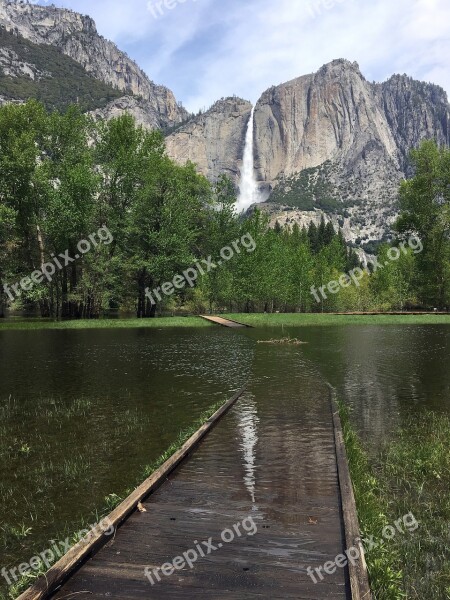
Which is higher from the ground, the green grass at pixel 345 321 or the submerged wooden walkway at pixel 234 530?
the green grass at pixel 345 321

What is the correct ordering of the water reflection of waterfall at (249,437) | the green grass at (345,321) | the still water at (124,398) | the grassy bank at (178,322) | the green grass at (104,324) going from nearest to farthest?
the water reflection of waterfall at (249,437) < the still water at (124,398) < the green grass at (104,324) < the grassy bank at (178,322) < the green grass at (345,321)

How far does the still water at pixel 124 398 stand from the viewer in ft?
26.0

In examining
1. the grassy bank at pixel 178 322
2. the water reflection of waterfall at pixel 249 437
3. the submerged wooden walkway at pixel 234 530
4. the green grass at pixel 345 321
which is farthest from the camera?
the green grass at pixel 345 321

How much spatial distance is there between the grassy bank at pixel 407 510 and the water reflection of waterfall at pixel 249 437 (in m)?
1.85

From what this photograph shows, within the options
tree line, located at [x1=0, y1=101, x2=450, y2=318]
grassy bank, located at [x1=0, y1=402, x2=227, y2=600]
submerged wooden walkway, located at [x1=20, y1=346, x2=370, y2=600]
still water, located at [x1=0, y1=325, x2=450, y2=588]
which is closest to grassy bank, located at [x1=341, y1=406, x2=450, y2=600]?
submerged wooden walkway, located at [x1=20, y1=346, x2=370, y2=600]

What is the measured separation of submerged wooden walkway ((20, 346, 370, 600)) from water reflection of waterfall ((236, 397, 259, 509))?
5 centimetres

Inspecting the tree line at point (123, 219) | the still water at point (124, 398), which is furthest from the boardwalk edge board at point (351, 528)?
the tree line at point (123, 219)

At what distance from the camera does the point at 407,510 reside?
7.18 metres

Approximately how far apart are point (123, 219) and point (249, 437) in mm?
54704

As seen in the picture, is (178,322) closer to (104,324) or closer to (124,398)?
(104,324)

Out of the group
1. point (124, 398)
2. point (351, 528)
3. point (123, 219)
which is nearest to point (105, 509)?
point (351, 528)

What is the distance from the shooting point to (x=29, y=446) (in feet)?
35.3

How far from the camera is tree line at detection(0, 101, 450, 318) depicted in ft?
177

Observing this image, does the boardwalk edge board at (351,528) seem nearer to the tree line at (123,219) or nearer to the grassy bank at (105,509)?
the grassy bank at (105,509)
